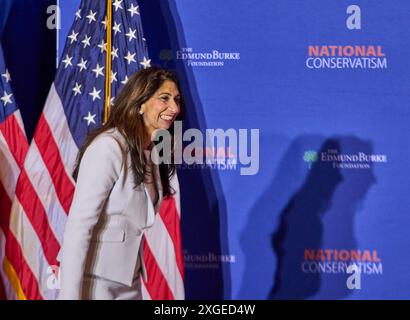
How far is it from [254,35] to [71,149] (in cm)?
129

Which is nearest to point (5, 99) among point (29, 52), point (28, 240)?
point (29, 52)

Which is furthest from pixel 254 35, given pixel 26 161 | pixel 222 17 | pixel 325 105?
pixel 26 161

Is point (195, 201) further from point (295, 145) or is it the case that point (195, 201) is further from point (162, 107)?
point (162, 107)

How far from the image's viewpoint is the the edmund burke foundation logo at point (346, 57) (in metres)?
3.69

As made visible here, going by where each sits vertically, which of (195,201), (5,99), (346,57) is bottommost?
(195,201)

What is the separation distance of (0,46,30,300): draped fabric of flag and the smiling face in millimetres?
1072

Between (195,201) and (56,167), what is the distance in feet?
2.78

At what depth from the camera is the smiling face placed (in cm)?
294

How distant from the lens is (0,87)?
372 cm

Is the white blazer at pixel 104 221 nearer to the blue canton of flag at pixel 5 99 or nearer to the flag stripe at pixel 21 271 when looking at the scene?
the flag stripe at pixel 21 271

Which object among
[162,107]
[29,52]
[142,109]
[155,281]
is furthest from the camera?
[29,52]

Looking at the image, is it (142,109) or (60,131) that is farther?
(60,131)

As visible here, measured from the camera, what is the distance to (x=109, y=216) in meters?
2.38
